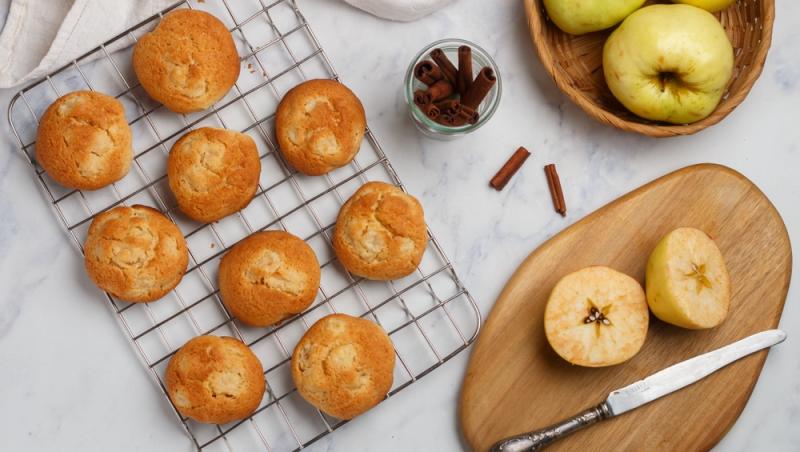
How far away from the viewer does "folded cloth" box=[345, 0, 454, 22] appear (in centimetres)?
262

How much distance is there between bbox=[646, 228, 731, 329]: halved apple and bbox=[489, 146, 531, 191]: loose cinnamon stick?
0.50 m

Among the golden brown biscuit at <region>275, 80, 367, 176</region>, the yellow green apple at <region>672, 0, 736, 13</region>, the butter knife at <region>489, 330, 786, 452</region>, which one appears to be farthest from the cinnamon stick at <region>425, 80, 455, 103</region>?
the butter knife at <region>489, 330, 786, 452</region>

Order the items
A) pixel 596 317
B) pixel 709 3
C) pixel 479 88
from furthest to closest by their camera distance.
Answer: pixel 709 3 → pixel 596 317 → pixel 479 88

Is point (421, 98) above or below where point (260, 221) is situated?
above

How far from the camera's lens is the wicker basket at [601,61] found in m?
2.54

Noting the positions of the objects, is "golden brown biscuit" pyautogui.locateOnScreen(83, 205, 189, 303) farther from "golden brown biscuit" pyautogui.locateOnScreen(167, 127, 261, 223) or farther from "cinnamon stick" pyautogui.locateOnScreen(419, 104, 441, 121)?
"cinnamon stick" pyautogui.locateOnScreen(419, 104, 441, 121)

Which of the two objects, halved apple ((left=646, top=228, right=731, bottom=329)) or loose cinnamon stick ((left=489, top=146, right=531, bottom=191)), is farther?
loose cinnamon stick ((left=489, top=146, right=531, bottom=191))

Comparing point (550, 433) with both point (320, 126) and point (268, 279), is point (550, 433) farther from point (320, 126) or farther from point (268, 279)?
point (320, 126)

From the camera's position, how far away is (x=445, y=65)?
8.10ft

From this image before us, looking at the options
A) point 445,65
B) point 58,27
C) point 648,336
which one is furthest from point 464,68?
point 58,27

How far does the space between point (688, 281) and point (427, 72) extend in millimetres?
989

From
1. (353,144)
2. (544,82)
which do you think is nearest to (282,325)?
(353,144)

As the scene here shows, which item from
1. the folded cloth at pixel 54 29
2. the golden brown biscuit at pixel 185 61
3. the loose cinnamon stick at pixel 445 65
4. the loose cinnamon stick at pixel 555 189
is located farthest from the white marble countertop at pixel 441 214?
the golden brown biscuit at pixel 185 61

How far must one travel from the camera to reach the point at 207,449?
2.55 m
